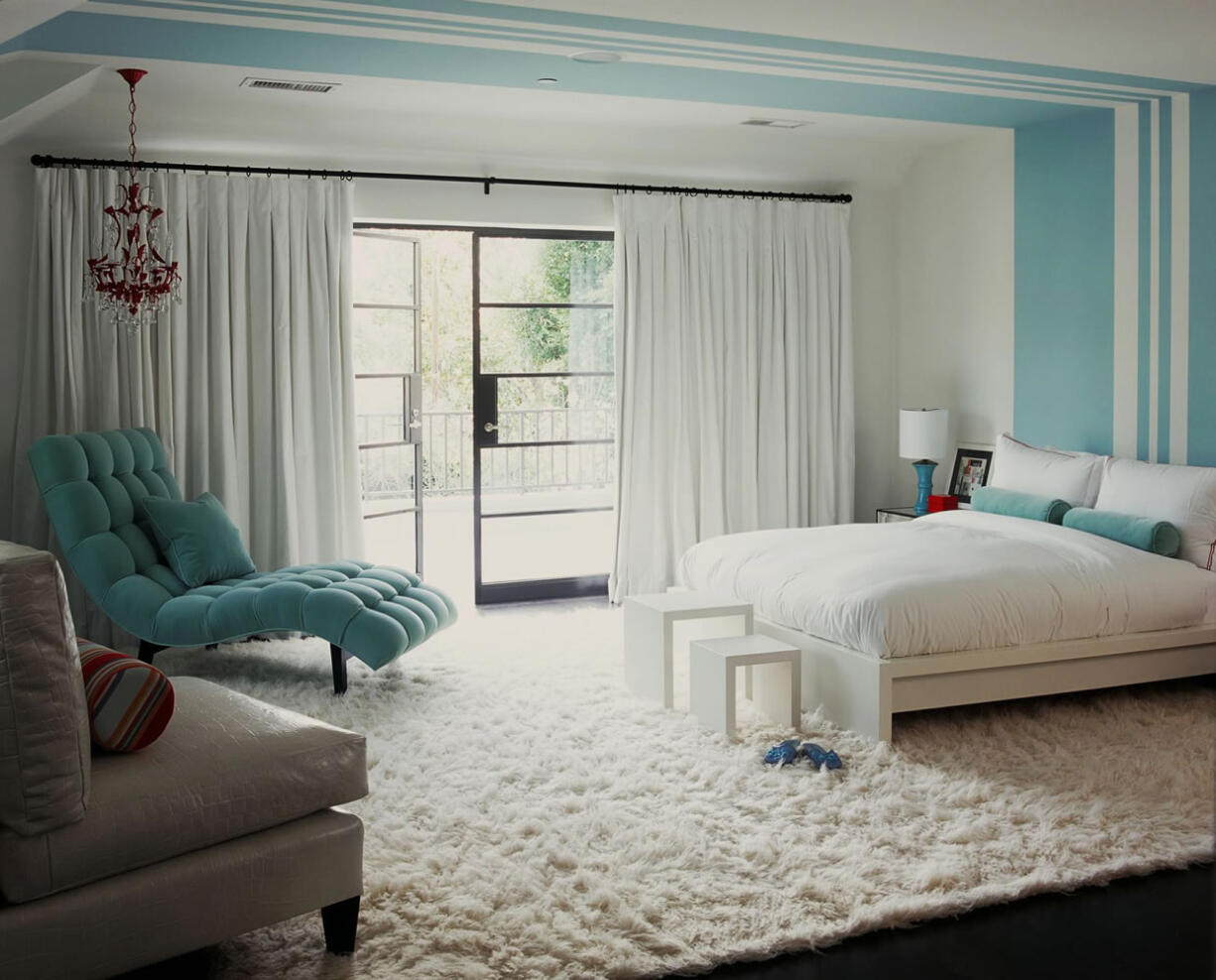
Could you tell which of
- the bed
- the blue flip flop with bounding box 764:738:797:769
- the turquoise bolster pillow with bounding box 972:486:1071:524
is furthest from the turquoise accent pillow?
the turquoise bolster pillow with bounding box 972:486:1071:524

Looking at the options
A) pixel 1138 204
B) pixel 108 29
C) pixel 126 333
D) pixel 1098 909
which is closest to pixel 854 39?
pixel 1138 204

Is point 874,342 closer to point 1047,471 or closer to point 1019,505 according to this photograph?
point 1047,471

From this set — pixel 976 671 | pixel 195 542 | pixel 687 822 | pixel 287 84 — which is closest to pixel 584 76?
pixel 287 84

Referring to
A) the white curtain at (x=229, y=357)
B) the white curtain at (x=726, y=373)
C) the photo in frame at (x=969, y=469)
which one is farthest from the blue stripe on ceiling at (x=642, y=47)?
the photo in frame at (x=969, y=469)

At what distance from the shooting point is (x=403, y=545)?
22.8ft

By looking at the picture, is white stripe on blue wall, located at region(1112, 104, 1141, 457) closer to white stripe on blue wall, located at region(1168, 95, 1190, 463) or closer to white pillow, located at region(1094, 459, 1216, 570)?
white stripe on blue wall, located at region(1168, 95, 1190, 463)

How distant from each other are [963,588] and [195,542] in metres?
3.05

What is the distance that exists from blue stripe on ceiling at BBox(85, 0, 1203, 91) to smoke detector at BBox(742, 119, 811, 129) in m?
1.42

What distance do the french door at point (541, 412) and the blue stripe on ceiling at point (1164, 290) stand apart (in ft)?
9.24

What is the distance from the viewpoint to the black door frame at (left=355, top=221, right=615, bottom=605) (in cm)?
627

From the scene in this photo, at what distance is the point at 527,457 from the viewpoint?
6438 mm

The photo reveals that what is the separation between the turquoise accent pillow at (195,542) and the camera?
15.6 ft

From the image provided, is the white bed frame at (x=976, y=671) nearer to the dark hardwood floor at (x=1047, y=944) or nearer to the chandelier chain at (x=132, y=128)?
the dark hardwood floor at (x=1047, y=944)

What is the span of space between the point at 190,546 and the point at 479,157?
2.60m
